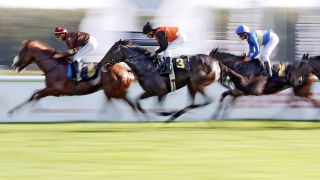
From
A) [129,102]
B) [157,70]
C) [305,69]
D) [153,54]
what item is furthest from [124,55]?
[305,69]

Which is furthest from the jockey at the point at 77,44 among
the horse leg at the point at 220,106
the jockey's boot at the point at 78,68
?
the horse leg at the point at 220,106

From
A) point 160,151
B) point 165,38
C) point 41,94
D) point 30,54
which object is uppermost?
point 165,38

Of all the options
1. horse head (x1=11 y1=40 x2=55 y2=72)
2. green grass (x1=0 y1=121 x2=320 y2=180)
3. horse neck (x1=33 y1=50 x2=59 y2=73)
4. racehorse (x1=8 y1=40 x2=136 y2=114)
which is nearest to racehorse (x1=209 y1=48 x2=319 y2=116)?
green grass (x1=0 y1=121 x2=320 y2=180)

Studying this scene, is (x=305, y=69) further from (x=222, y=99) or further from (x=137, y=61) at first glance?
(x=137, y=61)

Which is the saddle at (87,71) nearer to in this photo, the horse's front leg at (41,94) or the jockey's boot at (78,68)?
the jockey's boot at (78,68)

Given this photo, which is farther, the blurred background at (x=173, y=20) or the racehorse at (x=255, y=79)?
the blurred background at (x=173, y=20)

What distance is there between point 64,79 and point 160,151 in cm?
433

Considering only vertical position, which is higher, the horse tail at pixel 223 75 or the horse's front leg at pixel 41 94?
the horse tail at pixel 223 75

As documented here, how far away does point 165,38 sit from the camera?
12.0m

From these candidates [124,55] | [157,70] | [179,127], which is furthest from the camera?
[157,70]

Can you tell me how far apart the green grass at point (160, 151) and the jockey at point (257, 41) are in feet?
3.48

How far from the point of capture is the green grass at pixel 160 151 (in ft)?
22.7

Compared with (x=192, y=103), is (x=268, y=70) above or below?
above

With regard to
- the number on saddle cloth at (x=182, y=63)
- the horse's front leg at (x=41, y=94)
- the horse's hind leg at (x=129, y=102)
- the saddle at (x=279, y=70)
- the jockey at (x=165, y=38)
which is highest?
the jockey at (x=165, y=38)
